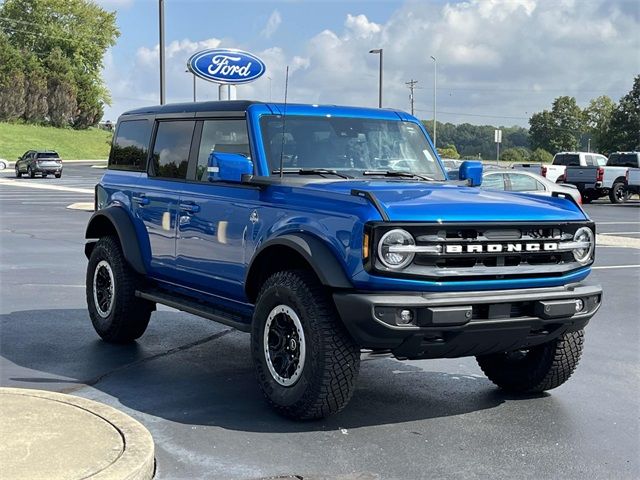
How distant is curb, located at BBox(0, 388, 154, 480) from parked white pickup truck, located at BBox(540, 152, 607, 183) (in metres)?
30.6

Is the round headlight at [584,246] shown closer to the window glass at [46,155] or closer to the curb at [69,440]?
the curb at [69,440]

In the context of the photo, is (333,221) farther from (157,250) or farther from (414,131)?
(157,250)

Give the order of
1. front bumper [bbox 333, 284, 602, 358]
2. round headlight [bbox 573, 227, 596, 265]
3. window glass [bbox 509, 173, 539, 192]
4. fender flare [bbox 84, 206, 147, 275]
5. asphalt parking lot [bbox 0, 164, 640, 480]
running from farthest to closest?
window glass [bbox 509, 173, 539, 192] < fender flare [bbox 84, 206, 147, 275] < round headlight [bbox 573, 227, 596, 265] < front bumper [bbox 333, 284, 602, 358] < asphalt parking lot [bbox 0, 164, 640, 480]

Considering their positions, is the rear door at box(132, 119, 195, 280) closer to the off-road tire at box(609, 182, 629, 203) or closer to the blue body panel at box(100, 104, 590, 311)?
the blue body panel at box(100, 104, 590, 311)

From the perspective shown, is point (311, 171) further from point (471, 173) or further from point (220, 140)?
point (471, 173)

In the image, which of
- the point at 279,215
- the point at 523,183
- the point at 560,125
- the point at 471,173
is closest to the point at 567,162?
the point at 523,183

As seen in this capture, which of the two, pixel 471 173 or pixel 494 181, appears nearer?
pixel 471 173

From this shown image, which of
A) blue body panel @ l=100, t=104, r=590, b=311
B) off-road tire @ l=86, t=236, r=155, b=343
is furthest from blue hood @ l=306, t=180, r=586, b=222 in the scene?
off-road tire @ l=86, t=236, r=155, b=343

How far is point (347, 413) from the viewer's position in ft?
18.1

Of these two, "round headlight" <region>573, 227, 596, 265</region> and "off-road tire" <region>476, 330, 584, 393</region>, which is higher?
"round headlight" <region>573, 227, 596, 265</region>

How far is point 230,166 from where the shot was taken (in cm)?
577

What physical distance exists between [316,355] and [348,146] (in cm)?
192

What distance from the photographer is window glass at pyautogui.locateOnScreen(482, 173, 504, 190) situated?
18.8m

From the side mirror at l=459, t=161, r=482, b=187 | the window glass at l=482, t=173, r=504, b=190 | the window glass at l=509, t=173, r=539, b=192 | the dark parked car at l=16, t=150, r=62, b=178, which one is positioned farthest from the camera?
the dark parked car at l=16, t=150, r=62, b=178
